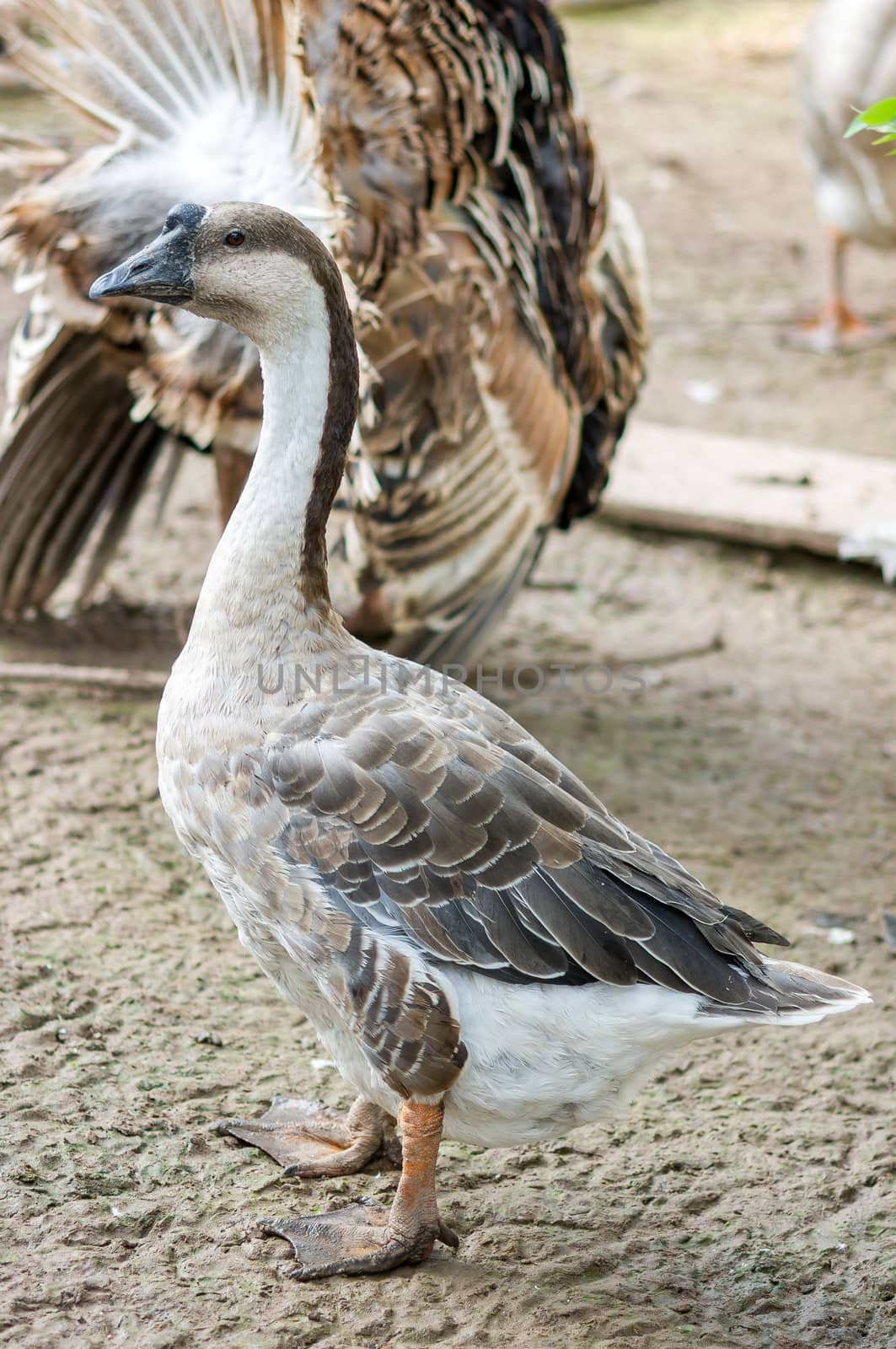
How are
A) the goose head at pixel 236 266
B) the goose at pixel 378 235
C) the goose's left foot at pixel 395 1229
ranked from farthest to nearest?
the goose at pixel 378 235 → the goose's left foot at pixel 395 1229 → the goose head at pixel 236 266

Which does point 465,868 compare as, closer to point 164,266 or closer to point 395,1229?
point 395,1229

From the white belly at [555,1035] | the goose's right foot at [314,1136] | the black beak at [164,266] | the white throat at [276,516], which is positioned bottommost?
the goose's right foot at [314,1136]

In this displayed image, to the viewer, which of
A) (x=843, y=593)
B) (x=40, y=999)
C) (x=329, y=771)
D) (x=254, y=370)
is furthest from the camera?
(x=843, y=593)

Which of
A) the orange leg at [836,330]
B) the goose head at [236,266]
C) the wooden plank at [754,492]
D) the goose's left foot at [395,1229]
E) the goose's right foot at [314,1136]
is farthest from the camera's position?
the orange leg at [836,330]

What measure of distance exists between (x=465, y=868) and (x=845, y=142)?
5869 mm

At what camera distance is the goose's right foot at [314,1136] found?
9.59 ft

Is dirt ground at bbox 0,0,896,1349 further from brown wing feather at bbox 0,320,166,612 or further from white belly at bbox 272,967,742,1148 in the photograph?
white belly at bbox 272,967,742,1148

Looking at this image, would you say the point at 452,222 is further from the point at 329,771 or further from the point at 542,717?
the point at 329,771

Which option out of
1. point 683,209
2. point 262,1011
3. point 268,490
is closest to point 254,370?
point 268,490

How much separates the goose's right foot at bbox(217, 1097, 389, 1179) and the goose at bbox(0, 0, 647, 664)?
5.29ft

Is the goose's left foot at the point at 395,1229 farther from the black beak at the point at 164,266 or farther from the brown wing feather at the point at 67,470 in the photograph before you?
the brown wing feather at the point at 67,470

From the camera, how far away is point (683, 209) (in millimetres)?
10156

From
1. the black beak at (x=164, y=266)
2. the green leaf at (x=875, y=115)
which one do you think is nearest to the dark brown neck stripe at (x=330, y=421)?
the black beak at (x=164, y=266)

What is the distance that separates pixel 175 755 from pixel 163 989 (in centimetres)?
103
